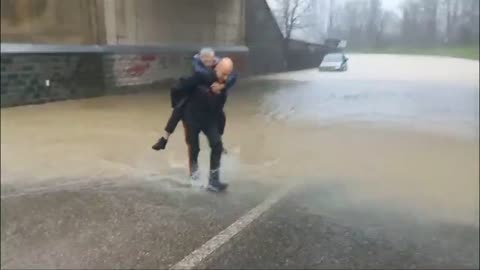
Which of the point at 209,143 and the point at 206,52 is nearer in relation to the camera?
the point at 206,52

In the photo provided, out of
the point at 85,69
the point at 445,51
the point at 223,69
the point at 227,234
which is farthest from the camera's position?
the point at 227,234

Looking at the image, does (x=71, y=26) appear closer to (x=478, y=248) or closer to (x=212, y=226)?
(x=212, y=226)

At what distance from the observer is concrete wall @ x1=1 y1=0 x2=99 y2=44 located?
0.81 m

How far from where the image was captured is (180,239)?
157cm

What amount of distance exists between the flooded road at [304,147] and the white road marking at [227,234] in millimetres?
36

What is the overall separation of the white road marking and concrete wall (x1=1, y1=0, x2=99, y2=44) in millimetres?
785

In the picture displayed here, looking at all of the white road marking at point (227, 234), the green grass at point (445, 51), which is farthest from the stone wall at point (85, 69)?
the white road marking at point (227, 234)

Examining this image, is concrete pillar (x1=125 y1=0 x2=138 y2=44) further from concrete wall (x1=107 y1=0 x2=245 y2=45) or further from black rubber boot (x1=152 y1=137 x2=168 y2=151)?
black rubber boot (x1=152 y1=137 x2=168 y2=151)

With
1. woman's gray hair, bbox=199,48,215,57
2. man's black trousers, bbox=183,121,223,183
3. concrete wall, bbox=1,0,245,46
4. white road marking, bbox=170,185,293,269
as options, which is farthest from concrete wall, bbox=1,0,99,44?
white road marking, bbox=170,185,293,269

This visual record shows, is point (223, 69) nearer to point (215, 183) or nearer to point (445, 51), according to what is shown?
point (215, 183)

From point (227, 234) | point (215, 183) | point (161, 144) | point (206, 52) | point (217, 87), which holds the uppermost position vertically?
point (206, 52)

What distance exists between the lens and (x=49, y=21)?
885mm

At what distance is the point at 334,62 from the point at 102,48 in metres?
0.89

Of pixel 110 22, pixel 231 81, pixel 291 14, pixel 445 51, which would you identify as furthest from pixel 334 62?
pixel 110 22
